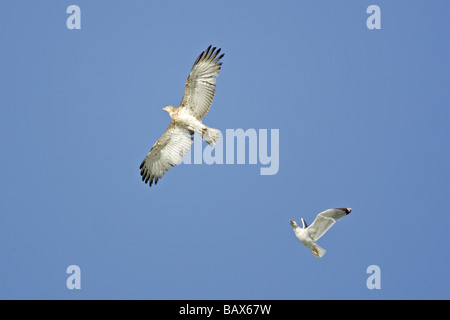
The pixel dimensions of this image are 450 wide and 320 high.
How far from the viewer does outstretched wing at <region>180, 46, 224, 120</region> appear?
15680 mm

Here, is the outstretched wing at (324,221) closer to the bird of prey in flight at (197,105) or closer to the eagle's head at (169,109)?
the bird of prey in flight at (197,105)

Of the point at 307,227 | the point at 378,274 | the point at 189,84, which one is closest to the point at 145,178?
the point at 189,84

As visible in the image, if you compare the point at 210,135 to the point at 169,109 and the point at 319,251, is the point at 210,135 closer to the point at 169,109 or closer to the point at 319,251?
the point at 169,109

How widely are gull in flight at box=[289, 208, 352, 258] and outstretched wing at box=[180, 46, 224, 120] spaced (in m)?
3.08

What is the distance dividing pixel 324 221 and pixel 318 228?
26 cm

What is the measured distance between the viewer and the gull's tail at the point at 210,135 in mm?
15766

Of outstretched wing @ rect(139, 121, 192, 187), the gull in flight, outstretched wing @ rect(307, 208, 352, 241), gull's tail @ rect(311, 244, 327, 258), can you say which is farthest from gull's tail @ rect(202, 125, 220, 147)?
gull's tail @ rect(311, 244, 327, 258)

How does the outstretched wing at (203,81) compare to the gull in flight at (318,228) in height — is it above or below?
above

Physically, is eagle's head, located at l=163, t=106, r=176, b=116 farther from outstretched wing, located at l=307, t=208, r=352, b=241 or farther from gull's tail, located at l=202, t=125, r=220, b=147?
outstretched wing, located at l=307, t=208, r=352, b=241

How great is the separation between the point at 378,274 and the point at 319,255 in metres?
4.08

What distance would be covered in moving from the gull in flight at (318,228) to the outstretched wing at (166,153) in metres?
3.10

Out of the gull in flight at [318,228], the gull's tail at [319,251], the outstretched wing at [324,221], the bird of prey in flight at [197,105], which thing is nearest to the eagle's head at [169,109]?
the bird of prey in flight at [197,105]

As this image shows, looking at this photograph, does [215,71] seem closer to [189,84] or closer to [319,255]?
[189,84]

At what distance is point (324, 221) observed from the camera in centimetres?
1412
